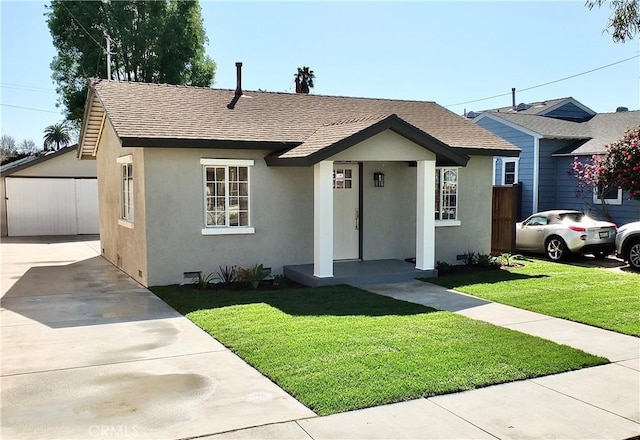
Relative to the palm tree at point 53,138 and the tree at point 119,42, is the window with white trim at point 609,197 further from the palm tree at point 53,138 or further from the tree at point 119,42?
the palm tree at point 53,138

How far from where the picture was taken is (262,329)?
314 inches

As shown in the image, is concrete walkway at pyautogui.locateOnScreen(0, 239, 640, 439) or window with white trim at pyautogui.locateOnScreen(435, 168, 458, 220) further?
window with white trim at pyautogui.locateOnScreen(435, 168, 458, 220)

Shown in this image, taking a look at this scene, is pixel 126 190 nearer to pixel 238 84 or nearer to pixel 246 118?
pixel 246 118

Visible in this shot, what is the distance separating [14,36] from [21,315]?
11.5m

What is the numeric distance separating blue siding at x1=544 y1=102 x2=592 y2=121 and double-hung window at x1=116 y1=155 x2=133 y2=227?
19494mm

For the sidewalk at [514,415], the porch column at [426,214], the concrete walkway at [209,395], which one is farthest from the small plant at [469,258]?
the sidewalk at [514,415]

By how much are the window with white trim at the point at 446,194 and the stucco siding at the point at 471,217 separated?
0.14 m

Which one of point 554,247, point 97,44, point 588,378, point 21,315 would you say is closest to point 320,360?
point 588,378

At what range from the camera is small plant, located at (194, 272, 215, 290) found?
11.4 meters

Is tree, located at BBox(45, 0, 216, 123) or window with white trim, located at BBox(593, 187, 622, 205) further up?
tree, located at BBox(45, 0, 216, 123)

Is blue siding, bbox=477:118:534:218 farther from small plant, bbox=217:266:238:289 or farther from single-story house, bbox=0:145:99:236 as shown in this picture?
single-story house, bbox=0:145:99:236

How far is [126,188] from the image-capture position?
1375cm

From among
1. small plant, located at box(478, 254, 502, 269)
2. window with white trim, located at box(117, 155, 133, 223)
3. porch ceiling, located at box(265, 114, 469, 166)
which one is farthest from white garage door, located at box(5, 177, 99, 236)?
small plant, located at box(478, 254, 502, 269)

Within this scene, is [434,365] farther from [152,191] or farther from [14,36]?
[14,36]
